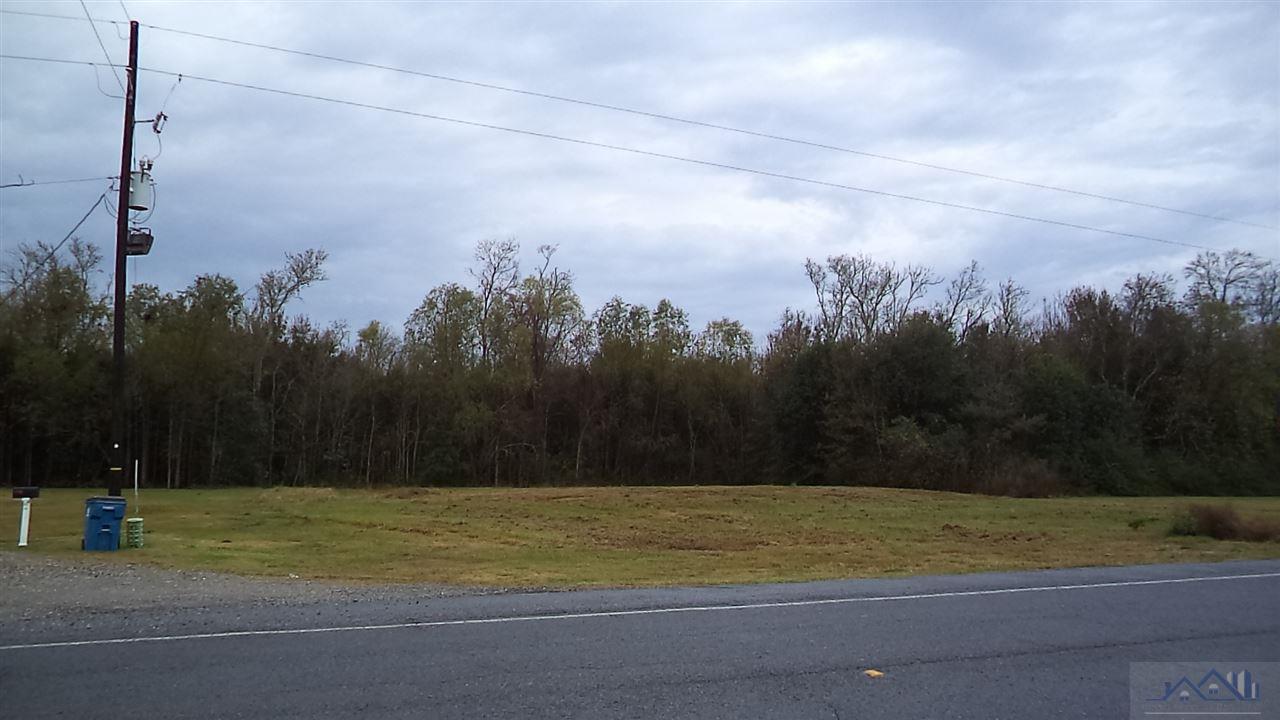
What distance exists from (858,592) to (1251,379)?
54.1 m

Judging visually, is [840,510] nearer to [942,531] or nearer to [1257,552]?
[942,531]

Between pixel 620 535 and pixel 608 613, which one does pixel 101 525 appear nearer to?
pixel 620 535

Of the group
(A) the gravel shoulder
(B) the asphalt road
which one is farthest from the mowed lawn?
(B) the asphalt road

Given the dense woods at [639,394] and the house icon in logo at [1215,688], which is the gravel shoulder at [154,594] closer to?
the house icon in logo at [1215,688]

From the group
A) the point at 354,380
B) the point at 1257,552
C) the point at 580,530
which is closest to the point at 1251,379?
the point at 1257,552

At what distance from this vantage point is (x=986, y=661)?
7.96 m

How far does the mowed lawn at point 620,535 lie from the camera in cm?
1688

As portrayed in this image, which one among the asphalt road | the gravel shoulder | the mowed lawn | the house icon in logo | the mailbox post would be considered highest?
the mailbox post

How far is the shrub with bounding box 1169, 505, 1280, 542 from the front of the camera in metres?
23.0

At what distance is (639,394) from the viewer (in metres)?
58.3

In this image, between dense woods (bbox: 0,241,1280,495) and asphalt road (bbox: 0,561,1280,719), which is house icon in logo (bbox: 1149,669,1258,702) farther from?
dense woods (bbox: 0,241,1280,495)

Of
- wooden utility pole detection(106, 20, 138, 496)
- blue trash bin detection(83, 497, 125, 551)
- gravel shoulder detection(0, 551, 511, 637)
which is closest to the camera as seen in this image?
gravel shoulder detection(0, 551, 511, 637)

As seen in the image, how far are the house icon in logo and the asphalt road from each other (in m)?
0.46

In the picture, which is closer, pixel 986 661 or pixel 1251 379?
pixel 986 661
